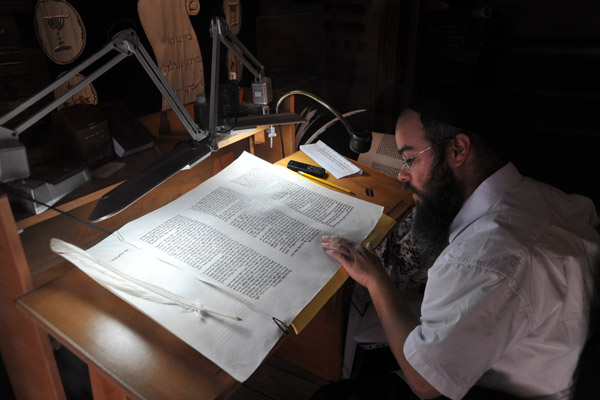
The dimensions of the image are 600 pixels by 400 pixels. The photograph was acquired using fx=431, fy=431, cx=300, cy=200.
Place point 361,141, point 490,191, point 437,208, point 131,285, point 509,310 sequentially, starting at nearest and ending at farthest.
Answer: point 509,310, point 131,285, point 490,191, point 437,208, point 361,141

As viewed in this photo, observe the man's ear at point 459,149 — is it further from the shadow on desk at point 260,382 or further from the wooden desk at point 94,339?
the shadow on desk at point 260,382

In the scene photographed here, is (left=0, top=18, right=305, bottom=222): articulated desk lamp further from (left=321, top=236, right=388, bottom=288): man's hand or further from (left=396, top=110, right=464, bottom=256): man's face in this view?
(left=396, top=110, right=464, bottom=256): man's face

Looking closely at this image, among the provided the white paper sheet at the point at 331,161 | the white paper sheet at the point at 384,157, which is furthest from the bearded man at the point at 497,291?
the white paper sheet at the point at 384,157

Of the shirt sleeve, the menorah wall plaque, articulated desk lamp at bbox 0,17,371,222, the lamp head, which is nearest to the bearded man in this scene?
the shirt sleeve

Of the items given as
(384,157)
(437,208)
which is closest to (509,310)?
(437,208)

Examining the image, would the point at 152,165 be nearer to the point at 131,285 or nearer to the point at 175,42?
the point at 131,285

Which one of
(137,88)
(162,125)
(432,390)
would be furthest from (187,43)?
(432,390)

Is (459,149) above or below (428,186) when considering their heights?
above

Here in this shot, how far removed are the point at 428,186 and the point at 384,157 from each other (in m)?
0.75

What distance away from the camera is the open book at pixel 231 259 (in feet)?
3.09

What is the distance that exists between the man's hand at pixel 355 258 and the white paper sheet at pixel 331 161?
1.70 ft

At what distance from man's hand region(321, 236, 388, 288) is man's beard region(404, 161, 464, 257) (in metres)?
0.24

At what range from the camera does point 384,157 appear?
204 centimetres

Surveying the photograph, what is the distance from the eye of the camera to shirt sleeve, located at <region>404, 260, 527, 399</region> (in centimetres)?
86
